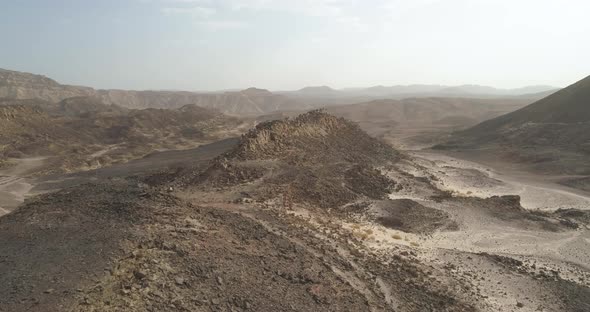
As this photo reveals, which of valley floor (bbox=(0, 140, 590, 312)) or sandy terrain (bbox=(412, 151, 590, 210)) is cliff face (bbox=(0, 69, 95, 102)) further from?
valley floor (bbox=(0, 140, 590, 312))

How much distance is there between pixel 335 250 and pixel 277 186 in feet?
24.1

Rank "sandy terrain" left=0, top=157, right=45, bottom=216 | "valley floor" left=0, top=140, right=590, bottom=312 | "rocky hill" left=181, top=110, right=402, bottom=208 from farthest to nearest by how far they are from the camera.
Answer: "sandy terrain" left=0, top=157, right=45, bottom=216, "rocky hill" left=181, top=110, right=402, bottom=208, "valley floor" left=0, top=140, right=590, bottom=312

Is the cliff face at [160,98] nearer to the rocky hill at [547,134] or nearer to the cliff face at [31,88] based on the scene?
the cliff face at [31,88]

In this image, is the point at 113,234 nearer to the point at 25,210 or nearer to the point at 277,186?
the point at 25,210

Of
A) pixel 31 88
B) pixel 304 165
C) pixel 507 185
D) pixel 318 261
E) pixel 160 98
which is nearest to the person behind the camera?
pixel 318 261

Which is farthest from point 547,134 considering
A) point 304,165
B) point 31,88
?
point 31,88

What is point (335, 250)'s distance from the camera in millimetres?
16484

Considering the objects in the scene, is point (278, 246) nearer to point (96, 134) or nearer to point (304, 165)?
point (304, 165)

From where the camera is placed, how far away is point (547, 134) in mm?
50438

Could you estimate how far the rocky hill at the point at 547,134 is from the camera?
4199 centimetres

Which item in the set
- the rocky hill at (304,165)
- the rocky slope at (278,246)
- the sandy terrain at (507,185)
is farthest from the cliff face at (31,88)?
the sandy terrain at (507,185)

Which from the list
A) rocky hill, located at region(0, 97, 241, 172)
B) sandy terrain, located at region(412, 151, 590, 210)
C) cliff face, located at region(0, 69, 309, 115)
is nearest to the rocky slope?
sandy terrain, located at region(412, 151, 590, 210)

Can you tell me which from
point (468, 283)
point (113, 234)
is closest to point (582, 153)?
point (468, 283)

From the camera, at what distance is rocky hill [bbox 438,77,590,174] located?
42.0 meters
